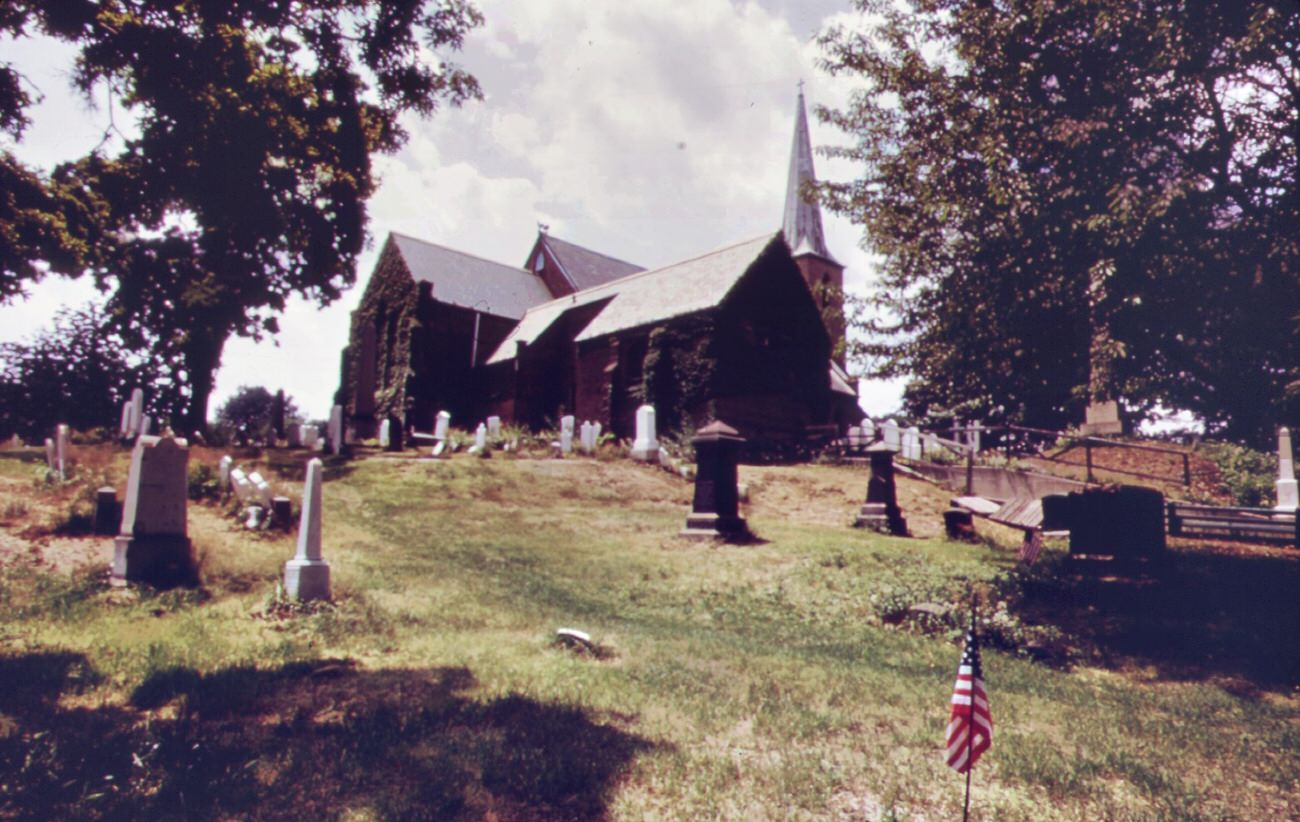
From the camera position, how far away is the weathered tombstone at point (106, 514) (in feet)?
37.6

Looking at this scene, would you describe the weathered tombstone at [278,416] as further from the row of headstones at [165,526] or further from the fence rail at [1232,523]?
the fence rail at [1232,523]

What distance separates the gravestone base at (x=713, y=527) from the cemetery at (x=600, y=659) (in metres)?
0.06

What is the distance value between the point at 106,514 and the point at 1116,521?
14.9 metres

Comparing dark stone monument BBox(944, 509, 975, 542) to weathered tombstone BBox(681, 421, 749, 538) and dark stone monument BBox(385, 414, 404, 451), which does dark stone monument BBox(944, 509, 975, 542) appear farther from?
dark stone monument BBox(385, 414, 404, 451)

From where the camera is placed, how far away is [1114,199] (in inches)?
334

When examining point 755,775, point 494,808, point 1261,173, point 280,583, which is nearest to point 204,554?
point 280,583

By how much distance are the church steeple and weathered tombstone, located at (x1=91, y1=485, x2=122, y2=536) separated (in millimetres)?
38795

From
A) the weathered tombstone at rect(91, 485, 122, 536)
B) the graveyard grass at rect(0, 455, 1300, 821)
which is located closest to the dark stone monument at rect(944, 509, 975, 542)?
the graveyard grass at rect(0, 455, 1300, 821)

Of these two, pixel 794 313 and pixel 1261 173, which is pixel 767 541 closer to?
pixel 1261 173

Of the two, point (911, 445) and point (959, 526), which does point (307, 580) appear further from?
point (911, 445)

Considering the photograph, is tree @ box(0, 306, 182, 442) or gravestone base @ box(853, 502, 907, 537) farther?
tree @ box(0, 306, 182, 442)

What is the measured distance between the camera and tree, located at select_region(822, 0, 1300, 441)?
8297 mm

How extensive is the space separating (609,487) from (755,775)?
1361cm

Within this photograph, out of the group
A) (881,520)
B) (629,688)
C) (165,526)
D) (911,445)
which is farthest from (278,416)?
(629,688)
